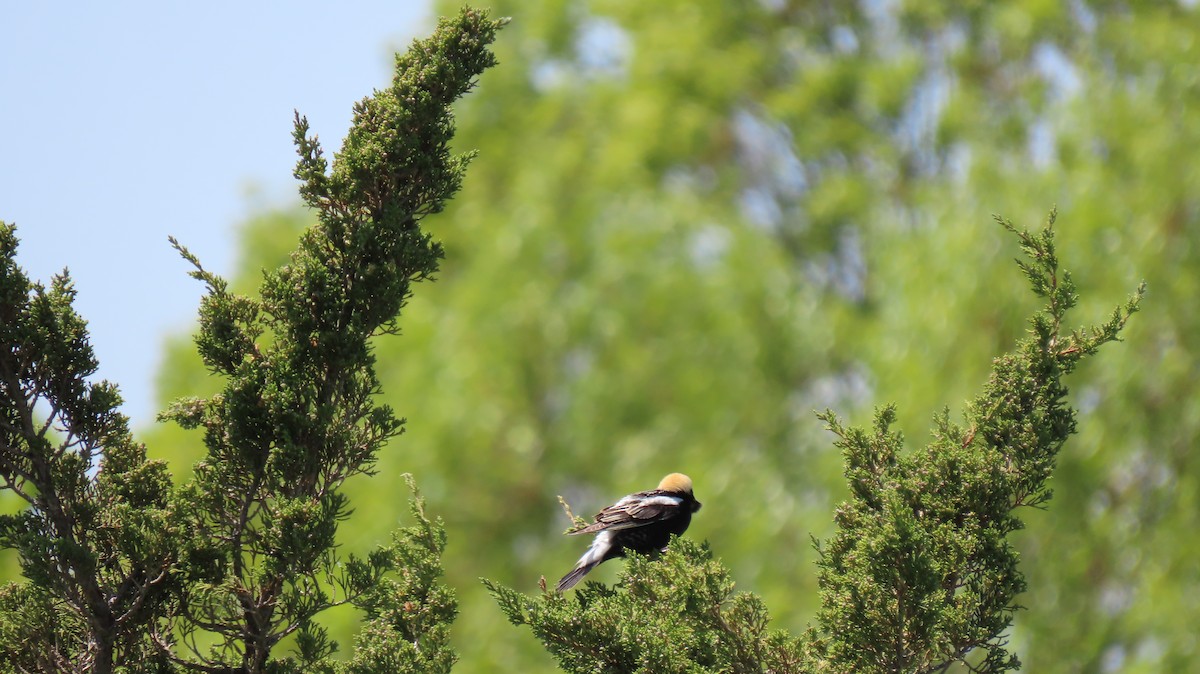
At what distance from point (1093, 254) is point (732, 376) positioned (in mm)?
6375

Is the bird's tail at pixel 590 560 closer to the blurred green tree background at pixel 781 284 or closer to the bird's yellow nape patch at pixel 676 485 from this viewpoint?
the bird's yellow nape patch at pixel 676 485

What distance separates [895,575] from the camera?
18.6 feet

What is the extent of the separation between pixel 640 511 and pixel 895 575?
8.25ft

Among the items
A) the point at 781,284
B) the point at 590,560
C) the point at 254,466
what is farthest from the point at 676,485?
the point at 781,284

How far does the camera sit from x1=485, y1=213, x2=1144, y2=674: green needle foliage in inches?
226

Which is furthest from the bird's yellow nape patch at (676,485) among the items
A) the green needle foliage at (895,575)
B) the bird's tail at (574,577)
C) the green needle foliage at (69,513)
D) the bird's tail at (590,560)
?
the green needle foliage at (69,513)

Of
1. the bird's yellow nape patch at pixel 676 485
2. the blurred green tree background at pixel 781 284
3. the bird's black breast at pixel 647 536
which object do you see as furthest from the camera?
the blurred green tree background at pixel 781 284

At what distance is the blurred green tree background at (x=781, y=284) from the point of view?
1529 cm

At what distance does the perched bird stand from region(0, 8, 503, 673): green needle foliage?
59.6 inches

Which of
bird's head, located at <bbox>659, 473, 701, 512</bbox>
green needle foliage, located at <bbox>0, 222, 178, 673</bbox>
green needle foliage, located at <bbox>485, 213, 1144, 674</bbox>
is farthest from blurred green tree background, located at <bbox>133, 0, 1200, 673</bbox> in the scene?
green needle foliage, located at <bbox>0, 222, 178, 673</bbox>

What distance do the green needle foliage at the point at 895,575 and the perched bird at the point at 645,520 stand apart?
1.20m

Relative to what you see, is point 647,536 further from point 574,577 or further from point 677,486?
point 574,577

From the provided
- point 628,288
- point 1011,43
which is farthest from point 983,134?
point 628,288

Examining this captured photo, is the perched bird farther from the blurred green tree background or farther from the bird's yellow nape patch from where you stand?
the blurred green tree background
